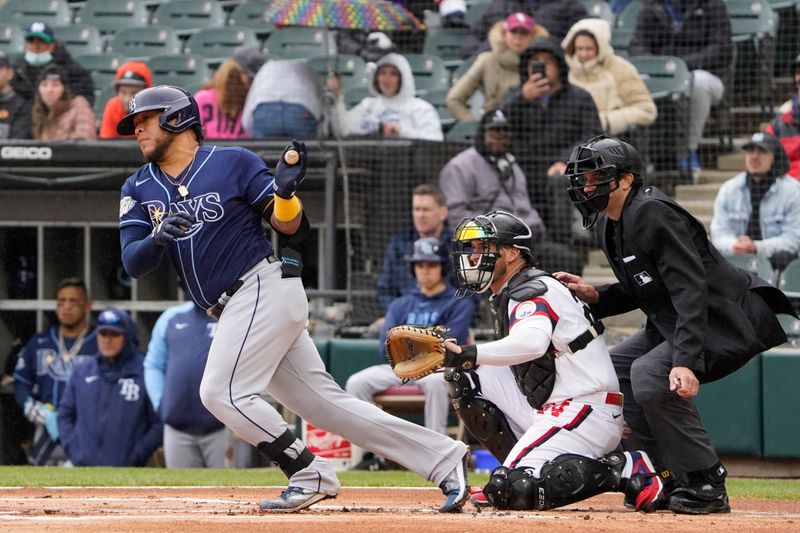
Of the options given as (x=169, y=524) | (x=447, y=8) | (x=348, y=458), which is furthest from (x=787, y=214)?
(x=169, y=524)

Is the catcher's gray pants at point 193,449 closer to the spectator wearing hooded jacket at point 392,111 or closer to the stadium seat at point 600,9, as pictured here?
the spectator wearing hooded jacket at point 392,111

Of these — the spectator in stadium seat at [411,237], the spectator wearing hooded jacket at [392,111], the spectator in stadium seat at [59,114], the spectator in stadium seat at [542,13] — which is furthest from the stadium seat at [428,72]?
the spectator in stadium seat at [59,114]

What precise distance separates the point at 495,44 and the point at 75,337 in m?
3.85

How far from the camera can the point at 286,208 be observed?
189 inches

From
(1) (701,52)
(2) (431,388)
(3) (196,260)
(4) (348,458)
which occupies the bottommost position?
(4) (348,458)

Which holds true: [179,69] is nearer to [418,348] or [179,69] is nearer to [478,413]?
[478,413]

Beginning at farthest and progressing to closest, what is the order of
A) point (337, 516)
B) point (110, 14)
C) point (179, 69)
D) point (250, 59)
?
point (110, 14) < point (179, 69) < point (250, 59) < point (337, 516)

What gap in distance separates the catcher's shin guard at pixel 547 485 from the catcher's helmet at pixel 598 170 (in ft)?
3.20

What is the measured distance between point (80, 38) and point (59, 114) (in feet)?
8.43

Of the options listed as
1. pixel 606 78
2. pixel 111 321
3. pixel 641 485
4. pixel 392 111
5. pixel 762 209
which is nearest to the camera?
pixel 641 485

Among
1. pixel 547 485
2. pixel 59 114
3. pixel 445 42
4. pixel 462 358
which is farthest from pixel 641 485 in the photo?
pixel 445 42

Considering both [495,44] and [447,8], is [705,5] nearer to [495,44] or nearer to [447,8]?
[495,44]

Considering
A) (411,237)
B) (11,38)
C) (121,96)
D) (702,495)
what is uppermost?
(11,38)

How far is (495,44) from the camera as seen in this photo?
10273mm
